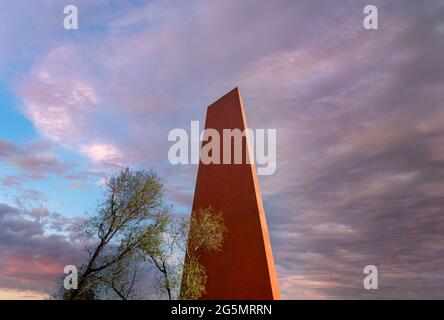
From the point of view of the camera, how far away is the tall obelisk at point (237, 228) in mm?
23000

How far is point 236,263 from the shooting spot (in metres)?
24.9

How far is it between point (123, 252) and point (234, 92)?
14.8m

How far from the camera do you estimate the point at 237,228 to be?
25625 mm

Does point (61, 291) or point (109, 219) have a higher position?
point (109, 219)

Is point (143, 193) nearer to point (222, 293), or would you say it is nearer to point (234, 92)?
point (222, 293)

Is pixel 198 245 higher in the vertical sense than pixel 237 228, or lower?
lower

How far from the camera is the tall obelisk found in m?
23.0

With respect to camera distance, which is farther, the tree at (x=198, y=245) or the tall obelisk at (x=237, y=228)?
the tree at (x=198, y=245)

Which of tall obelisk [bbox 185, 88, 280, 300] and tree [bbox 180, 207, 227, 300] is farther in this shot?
tree [bbox 180, 207, 227, 300]

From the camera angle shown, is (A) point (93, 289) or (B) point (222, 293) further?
(B) point (222, 293)
